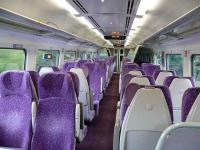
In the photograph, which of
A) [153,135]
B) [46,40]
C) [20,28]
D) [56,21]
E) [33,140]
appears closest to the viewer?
[153,135]

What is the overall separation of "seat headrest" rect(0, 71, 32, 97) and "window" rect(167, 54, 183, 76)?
267 inches

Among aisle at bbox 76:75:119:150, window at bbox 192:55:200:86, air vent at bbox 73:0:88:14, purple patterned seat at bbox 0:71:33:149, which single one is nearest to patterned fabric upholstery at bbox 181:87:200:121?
purple patterned seat at bbox 0:71:33:149

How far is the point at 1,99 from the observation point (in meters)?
3.19

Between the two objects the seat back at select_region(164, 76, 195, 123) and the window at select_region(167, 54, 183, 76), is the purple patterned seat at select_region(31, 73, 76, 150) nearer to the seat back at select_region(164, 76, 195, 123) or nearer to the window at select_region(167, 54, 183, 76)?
the seat back at select_region(164, 76, 195, 123)

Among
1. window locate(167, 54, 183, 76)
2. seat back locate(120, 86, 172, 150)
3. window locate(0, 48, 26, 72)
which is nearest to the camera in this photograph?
seat back locate(120, 86, 172, 150)

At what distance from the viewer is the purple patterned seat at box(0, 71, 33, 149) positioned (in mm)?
3119

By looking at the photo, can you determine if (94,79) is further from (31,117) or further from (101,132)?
(31,117)

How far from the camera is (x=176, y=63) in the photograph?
956 centimetres

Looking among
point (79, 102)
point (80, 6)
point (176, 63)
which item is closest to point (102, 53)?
point (176, 63)

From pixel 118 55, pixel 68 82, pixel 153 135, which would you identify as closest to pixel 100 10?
pixel 68 82

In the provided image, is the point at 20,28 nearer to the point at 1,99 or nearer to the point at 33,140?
the point at 1,99

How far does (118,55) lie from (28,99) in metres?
25.6

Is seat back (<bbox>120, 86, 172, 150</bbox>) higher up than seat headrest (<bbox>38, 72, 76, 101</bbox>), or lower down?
lower down

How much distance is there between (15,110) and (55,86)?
600 millimetres
